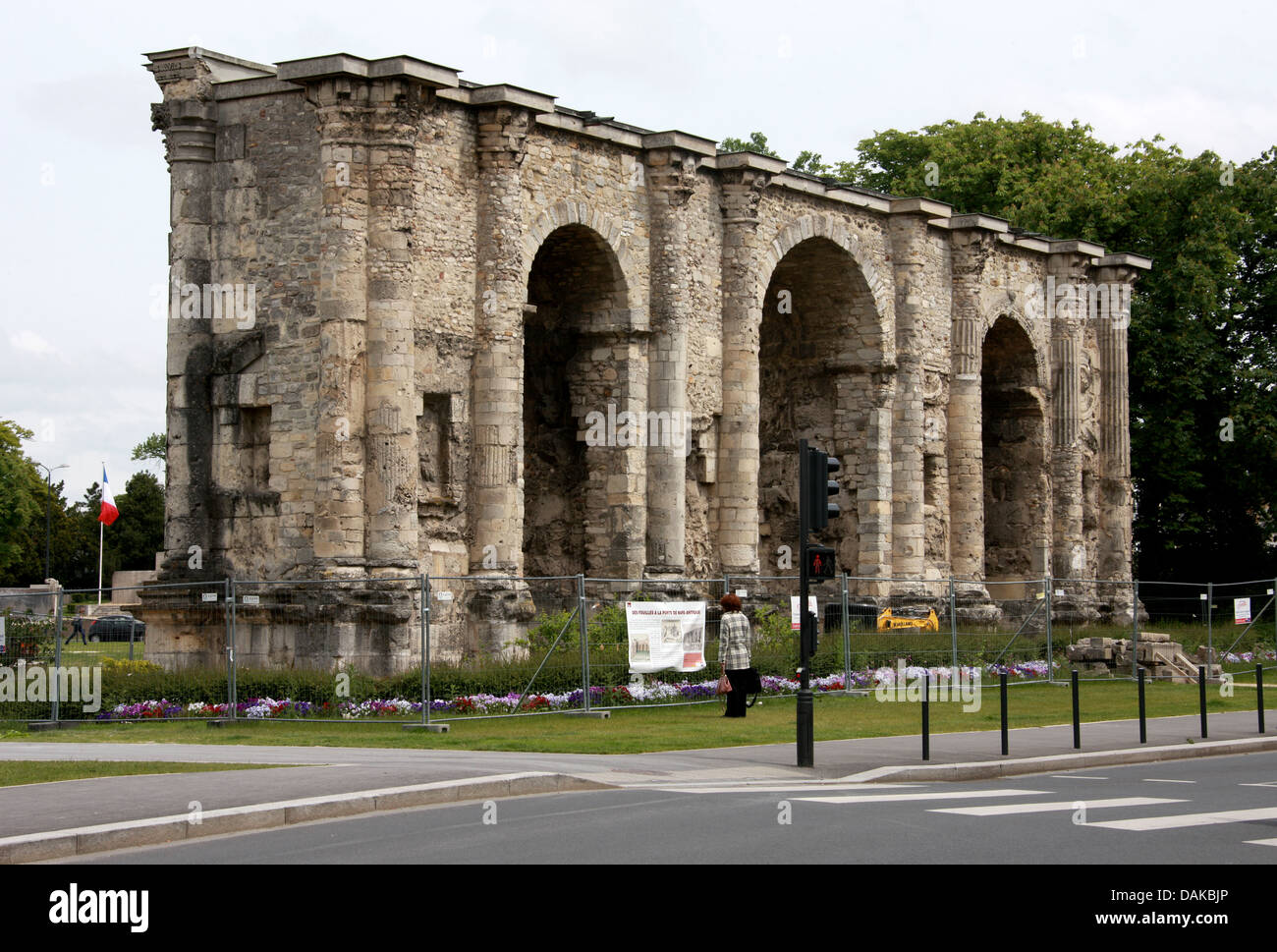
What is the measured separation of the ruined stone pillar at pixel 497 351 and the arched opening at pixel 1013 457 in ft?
65.9

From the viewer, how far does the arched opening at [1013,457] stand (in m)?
47.0

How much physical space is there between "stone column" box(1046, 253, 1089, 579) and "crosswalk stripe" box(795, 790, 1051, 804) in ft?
107

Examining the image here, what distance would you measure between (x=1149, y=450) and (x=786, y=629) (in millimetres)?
25261

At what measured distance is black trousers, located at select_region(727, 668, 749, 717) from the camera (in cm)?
2330

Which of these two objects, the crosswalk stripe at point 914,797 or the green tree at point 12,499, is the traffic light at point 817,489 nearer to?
the crosswalk stripe at point 914,797

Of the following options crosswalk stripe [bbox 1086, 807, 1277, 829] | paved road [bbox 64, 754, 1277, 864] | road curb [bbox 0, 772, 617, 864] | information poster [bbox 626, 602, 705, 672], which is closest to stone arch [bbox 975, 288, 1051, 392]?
information poster [bbox 626, 602, 705, 672]

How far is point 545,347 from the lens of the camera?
1401 inches

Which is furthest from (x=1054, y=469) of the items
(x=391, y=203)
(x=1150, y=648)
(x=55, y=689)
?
(x=55, y=689)

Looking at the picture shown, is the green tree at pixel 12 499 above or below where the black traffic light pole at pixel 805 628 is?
above

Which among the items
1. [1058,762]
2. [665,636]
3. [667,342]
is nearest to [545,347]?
[667,342]

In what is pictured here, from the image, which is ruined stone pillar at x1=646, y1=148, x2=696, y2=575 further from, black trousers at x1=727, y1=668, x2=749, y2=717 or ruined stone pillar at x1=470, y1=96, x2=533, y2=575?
black trousers at x1=727, y1=668, x2=749, y2=717

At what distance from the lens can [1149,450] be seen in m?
51.9

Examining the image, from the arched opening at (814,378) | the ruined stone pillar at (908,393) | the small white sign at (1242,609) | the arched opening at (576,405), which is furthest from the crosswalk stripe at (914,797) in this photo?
the ruined stone pillar at (908,393)

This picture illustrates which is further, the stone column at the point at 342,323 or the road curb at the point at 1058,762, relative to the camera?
the stone column at the point at 342,323
